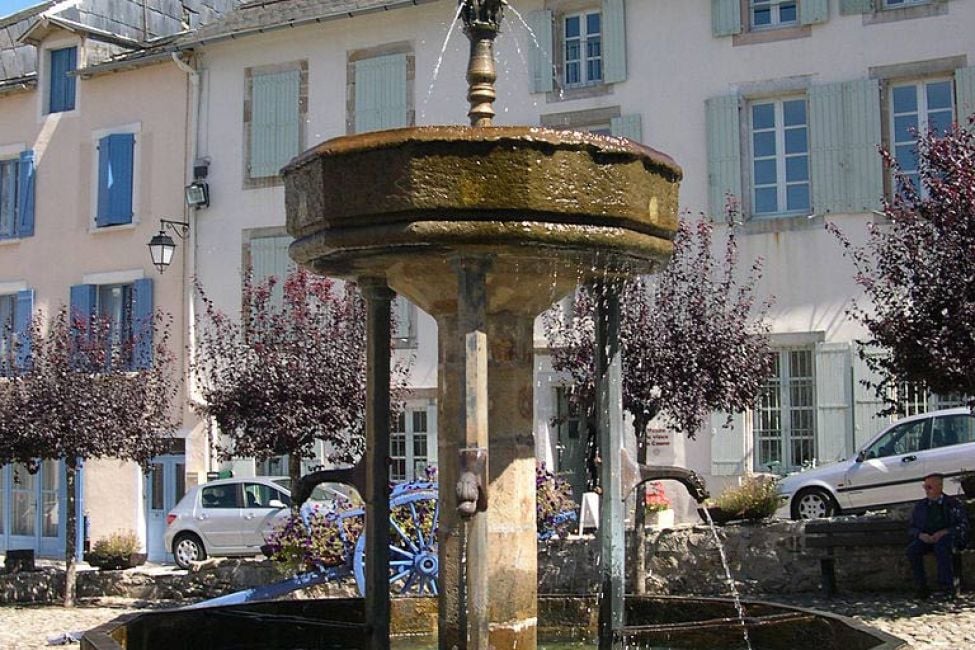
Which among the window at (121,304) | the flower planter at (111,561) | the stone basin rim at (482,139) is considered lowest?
the flower planter at (111,561)

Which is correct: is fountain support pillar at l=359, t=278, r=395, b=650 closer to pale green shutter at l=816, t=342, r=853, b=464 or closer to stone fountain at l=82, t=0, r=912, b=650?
stone fountain at l=82, t=0, r=912, b=650

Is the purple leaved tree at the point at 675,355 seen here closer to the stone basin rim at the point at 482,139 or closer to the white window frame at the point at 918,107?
the white window frame at the point at 918,107

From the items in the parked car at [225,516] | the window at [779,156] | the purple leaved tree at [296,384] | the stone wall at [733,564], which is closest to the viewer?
the stone wall at [733,564]

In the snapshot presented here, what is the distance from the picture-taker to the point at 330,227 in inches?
215

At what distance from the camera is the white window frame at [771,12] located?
18000 mm

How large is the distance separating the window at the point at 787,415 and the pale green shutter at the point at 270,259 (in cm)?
750

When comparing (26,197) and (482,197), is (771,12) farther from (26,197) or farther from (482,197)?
(482,197)

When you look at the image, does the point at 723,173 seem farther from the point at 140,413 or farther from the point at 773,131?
the point at 140,413

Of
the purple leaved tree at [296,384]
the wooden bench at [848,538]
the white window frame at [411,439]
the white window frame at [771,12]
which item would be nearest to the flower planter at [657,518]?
the wooden bench at [848,538]

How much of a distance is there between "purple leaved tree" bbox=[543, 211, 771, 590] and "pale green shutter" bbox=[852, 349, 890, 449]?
3346 millimetres

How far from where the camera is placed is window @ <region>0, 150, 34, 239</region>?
2372 centimetres

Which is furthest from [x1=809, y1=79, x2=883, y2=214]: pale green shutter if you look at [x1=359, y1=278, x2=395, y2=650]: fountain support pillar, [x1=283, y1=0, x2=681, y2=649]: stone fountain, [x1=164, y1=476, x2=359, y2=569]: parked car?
[x1=359, y1=278, x2=395, y2=650]: fountain support pillar

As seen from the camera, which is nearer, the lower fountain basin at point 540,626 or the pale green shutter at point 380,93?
the lower fountain basin at point 540,626

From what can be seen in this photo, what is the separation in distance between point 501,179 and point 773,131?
534 inches
